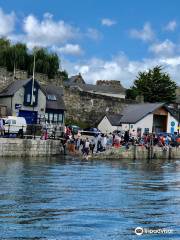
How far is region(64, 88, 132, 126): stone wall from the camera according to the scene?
195 ft

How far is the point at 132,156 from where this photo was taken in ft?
130

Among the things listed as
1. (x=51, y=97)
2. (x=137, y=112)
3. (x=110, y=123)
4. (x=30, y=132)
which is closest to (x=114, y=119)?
(x=110, y=123)

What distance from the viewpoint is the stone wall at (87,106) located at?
59.6 metres

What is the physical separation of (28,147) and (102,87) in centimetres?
5514

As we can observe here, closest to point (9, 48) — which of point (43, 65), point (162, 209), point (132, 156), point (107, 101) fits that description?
point (43, 65)

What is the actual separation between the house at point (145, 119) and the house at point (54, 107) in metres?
6.17

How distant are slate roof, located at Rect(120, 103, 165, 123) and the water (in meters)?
32.2

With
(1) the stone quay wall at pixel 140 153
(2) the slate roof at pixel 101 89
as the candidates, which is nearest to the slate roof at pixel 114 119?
(1) the stone quay wall at pixel 140 153

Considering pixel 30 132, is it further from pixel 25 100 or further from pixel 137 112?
pixel 137 112

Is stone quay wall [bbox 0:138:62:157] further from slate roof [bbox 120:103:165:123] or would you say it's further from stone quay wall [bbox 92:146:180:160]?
slate roof [bbox 120:103:165:123]

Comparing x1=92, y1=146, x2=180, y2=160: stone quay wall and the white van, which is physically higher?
the white van

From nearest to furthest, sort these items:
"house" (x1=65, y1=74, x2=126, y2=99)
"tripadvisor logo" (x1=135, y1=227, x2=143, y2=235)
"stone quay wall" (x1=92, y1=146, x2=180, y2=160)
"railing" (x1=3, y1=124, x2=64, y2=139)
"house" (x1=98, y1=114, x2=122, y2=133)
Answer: "tripadvisor logo" (x1=135, y1=227, x2=143, y2=235), "railing" (x1=3, y1=124, x2=64, y2=139), "stone quay wall" (x1=92, y1=146, x2=180, y2=160), "house" (x1=98, y1=114, x2=122, y2=133), "house" (x1=65, y1=74, x2=126, y2=99)

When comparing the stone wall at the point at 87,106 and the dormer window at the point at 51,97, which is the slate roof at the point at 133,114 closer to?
the stone wall at the point at 87,106

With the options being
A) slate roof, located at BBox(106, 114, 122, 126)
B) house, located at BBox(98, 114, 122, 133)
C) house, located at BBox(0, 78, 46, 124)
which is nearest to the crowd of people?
house, located at BBox(0, 78, 46, 124)
